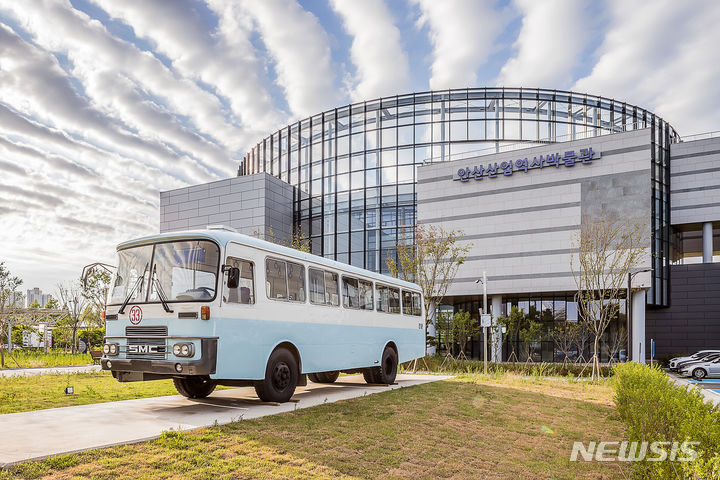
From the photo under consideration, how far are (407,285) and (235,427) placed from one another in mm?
10047

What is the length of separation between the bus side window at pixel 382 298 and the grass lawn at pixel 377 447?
3.11m

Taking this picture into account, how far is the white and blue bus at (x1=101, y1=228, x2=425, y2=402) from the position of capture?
888cm

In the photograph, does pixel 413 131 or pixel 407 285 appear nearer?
pixel 407 285

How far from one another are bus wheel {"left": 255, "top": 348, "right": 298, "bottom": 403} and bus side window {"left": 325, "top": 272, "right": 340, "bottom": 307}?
2.00 m

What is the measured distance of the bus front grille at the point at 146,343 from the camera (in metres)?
8.96

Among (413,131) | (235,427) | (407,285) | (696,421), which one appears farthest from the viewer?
(413,131)

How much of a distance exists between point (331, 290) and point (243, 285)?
11.0 ft

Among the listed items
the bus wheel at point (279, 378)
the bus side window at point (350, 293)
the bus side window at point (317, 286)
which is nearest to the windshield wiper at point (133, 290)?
the bus wheel at point (279, 378)

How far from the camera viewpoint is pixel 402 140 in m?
45.7

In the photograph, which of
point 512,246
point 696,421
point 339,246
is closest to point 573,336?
point 512,246

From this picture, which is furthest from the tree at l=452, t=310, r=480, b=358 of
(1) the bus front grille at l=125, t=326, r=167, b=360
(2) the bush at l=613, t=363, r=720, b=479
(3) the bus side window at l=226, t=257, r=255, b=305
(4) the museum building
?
(1) the bus front grille at l=125, t=326, r=167, b=360

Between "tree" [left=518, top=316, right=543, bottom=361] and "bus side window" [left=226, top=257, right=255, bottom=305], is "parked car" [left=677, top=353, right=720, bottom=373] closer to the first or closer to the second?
"tree" [left=518, top=316, right=543, bottom=361]

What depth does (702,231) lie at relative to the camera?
1597 inches

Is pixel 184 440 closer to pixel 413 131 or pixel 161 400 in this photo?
pixel 161 400
